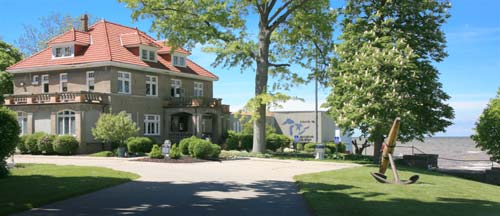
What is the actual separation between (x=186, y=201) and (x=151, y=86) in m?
30.5

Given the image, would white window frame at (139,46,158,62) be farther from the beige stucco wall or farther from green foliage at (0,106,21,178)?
green foliage at (0,106,21,178)

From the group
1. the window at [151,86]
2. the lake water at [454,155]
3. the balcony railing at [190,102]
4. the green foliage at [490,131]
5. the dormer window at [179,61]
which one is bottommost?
the lake water at [454,155]

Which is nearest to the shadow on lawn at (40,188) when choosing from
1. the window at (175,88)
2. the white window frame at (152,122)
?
the white window frame at (152,122)

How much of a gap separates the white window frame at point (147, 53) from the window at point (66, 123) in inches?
304

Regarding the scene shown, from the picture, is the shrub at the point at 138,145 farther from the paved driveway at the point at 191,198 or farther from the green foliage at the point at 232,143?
the paved driveway at the point at 191,198

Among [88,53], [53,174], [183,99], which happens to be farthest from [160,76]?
[53,174]

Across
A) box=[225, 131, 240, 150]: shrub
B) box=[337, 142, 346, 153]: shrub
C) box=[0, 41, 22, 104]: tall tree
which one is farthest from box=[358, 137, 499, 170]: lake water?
box=[0, 41, 22, 104]: tall tree

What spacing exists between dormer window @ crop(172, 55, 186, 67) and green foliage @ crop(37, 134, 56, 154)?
13.6m

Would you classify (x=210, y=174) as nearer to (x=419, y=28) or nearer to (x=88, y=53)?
(x=419, y=28)

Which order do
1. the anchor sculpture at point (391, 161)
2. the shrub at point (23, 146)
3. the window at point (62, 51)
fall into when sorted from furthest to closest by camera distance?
the window at point (62, 51) → the shrub at point (23, 146) → the anchor sculpture at point (391, 161)

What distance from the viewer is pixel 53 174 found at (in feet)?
59.4

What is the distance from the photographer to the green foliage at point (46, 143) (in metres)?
34.5

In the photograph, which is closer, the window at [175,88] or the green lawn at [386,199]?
the green lawn at [386,199]

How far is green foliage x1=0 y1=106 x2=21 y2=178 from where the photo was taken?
16.2 m
